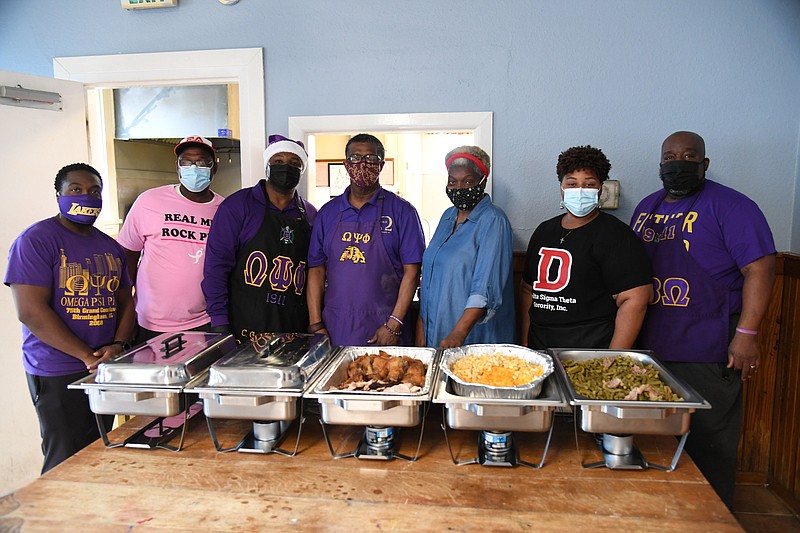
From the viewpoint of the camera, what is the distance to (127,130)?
4191mm

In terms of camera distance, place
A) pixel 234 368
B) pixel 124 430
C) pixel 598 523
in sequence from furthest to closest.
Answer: pixel 124 430, pixel 234 368, pixel 598 523

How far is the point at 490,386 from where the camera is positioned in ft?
5.24

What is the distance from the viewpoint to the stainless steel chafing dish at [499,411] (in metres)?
1.56

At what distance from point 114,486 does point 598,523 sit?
1.30m

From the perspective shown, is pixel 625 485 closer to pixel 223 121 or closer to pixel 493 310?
pixel 493 310

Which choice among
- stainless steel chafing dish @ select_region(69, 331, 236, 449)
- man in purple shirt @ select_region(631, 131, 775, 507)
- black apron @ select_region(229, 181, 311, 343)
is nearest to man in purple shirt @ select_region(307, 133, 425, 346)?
black apron @ select_region(229, 181, 311, 343)

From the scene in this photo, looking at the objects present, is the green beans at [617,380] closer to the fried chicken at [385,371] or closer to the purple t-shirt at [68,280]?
the fried chicken at [385,371]

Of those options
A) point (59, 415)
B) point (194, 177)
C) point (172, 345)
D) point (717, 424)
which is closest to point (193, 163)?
point (194, 177)

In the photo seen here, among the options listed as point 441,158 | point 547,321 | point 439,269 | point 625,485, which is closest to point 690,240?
point 547,321

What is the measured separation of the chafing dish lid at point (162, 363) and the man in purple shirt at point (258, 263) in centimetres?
67

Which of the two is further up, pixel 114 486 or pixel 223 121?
pixel 223 121

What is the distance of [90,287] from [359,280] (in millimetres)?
1162

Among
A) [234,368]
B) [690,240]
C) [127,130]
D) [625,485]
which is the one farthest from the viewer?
[127,130]

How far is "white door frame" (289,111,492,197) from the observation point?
10.3ft
